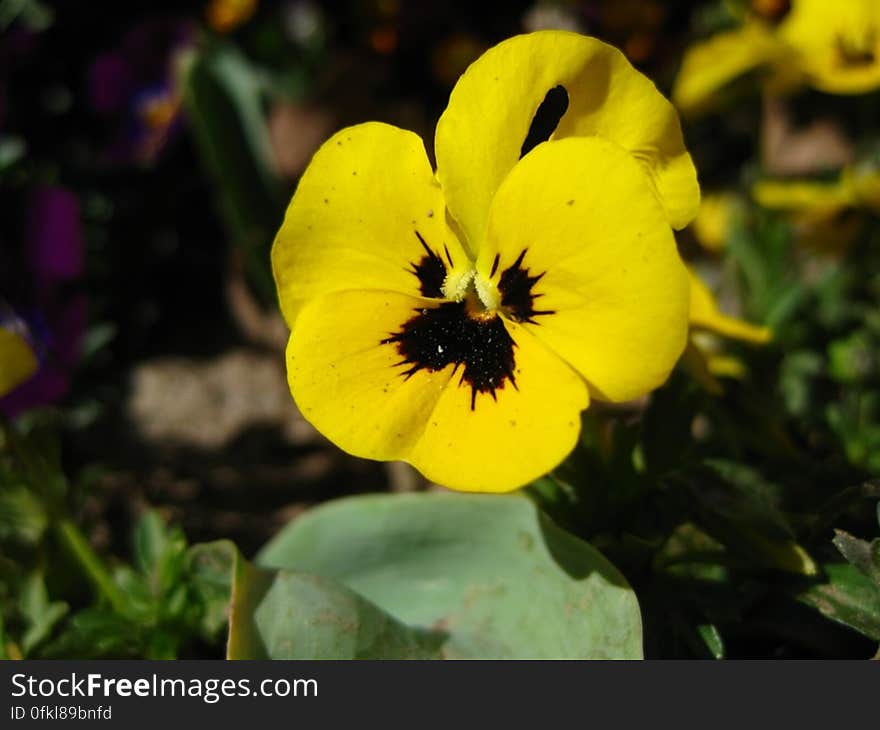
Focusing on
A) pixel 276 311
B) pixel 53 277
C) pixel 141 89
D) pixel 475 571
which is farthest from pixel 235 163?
pixel 475 571

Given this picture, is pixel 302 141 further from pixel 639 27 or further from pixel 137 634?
pixel 137 634

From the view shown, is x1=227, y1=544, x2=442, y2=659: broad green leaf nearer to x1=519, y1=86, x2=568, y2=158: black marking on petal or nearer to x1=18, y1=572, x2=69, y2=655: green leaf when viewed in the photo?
x1=18, y1=572, x2=69, y2=655: green leaf

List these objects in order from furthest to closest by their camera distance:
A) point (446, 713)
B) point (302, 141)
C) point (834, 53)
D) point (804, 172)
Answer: point (302, 141) < point (804, 172) < point (834, 53) < point (446, 713)

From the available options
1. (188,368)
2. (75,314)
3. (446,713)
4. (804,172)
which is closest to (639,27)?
(804,172)

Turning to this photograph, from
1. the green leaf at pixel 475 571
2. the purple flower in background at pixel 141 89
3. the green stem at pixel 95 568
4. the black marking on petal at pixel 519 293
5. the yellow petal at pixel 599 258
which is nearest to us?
the yellow petal at pixel 599 258

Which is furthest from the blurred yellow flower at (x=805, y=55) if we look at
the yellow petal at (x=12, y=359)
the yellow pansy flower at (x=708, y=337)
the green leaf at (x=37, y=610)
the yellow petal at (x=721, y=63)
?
the green leaf at (x=37, y=610)

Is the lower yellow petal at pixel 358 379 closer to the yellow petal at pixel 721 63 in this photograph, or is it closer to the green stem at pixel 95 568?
the green stem at pixel 95 568
